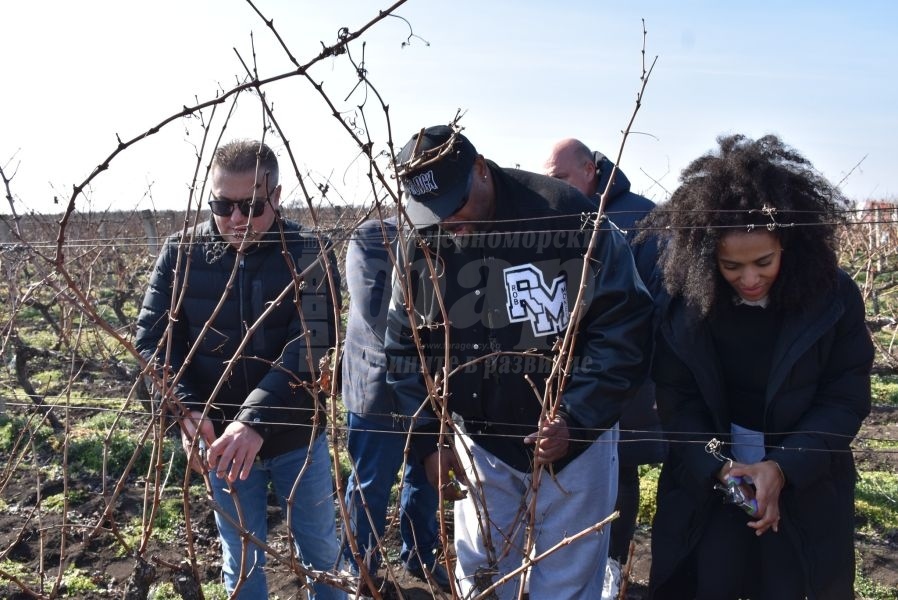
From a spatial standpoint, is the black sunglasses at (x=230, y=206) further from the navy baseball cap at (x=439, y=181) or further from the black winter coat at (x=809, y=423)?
the black winter coat at (x=809, y=423)

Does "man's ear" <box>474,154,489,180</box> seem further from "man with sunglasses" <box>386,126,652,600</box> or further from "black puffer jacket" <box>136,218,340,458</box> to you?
"black puffer jacket" <box>136,218,340,458</box>

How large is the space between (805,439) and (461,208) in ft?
3.50

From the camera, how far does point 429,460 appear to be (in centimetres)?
246

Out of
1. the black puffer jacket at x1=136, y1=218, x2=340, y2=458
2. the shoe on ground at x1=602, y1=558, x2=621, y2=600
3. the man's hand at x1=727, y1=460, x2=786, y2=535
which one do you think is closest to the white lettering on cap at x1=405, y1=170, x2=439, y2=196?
the black puffer jacket at x1=136, y1=218, x2=340, y2=458

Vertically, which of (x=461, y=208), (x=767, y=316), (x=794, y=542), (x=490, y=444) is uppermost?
(x=461, y=208)

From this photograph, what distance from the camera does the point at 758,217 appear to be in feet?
7.13

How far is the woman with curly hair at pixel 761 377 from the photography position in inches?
84.3

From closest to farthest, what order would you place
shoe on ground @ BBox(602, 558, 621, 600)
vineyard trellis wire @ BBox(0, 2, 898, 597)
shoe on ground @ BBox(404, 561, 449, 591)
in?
vineyard trellis wire @ BBox(0, 2, 898, 597) < shoe on ground @ BBox(602, 558, 621, 600) < shoe on ground @ BBox(404, 561, 449, 591)

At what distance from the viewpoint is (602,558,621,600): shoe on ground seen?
288cm

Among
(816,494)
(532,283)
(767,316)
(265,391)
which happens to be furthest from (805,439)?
(265,391)

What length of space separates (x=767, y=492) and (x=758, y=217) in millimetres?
690

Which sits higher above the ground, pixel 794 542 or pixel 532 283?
pixel 532 283

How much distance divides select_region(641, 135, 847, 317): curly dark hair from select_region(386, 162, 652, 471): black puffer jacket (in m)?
0.15

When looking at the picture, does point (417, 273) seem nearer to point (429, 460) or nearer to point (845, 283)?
point (429, 460)
